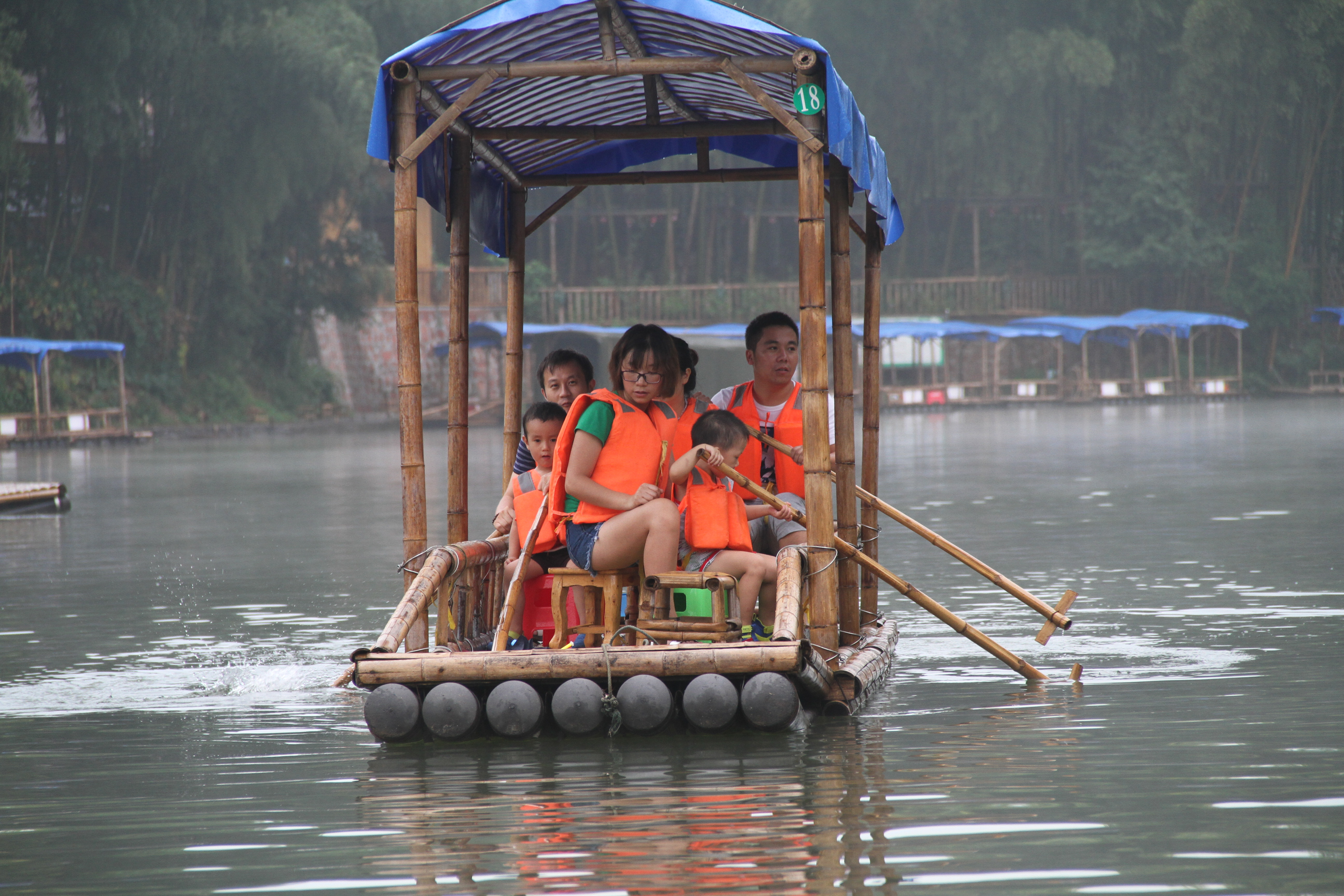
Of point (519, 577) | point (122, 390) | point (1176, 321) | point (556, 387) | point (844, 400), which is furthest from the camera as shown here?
point (1176, 321)

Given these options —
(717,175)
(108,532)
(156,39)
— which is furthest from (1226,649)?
(156,39)

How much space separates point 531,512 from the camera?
6.62 m

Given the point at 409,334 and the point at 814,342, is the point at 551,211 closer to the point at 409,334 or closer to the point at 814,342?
the point at 409,334

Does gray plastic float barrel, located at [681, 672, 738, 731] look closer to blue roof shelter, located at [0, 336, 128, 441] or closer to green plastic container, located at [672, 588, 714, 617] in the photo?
green plastic container, located at [672, 588, 714, 617]

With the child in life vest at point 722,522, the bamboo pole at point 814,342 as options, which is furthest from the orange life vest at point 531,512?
the bamboo pole at point 814,342

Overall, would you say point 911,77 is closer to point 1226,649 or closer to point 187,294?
point 187,294

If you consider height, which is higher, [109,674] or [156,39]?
[156,39]

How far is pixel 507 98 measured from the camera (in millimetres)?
7008

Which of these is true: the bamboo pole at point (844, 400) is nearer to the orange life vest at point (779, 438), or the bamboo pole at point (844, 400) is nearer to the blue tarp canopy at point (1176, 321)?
the orange life vest at point (779, 438)

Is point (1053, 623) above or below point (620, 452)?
below

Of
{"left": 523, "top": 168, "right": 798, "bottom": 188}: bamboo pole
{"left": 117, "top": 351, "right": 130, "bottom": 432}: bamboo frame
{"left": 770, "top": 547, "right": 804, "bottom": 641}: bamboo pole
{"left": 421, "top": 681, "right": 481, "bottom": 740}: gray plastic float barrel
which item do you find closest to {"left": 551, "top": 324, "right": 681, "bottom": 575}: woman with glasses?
{"left": 770, "top": 547, "right": 804, "bottom": 641}: bamboo pole

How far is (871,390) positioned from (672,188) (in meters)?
37.3

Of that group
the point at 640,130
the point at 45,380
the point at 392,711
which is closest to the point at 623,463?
the point at 392,711

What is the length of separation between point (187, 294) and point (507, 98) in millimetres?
33797
